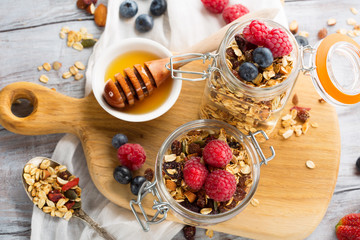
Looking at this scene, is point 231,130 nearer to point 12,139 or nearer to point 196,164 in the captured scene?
point 196,164

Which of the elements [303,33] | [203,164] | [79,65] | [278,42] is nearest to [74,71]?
[79,65]

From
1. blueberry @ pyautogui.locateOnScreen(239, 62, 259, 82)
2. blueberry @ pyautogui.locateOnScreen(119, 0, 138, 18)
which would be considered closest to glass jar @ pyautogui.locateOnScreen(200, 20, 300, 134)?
blueberry @ pyautogui.locateOnScreen(239, 62, 259, 82)

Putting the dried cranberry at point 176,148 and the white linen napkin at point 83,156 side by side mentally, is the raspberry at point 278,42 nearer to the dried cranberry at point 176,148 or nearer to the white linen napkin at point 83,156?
the dried cranberry at point 176,148

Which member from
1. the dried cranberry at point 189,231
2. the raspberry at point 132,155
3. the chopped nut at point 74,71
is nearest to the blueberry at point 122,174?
the raspberry at point 132,155

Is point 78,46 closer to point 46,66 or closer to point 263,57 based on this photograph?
point 46,66

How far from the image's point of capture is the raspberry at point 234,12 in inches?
56.1

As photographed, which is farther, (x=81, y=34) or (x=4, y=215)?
(x=81, y=34)

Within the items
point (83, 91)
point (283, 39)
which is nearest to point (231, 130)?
point (283, 39)

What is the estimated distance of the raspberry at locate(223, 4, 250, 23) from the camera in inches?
56.1

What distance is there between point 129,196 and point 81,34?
70 centimetres

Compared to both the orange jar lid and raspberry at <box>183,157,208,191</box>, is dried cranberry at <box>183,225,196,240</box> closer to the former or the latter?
raspberry at <box>183,157,208,191</box>

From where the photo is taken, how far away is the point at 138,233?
1.36m

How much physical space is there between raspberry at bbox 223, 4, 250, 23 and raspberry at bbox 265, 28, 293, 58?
0.46m

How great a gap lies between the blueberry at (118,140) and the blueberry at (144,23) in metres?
0.46
